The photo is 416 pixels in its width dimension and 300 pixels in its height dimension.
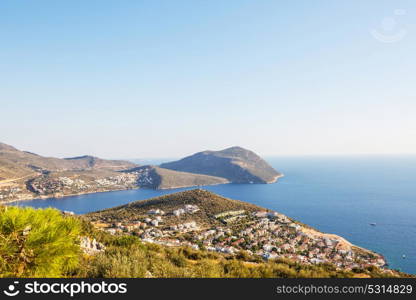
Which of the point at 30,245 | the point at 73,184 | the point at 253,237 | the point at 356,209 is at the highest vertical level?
the point at 30,245

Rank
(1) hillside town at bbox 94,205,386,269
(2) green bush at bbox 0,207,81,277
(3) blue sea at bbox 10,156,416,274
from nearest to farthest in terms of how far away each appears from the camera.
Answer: (2) green bush at bbox 0,207,81,277 → (1) hillside town at bbox 94,205,386,269 → (3) blue sea at bbox 10,156,416,274

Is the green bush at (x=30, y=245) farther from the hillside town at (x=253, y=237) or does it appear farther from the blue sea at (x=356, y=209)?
the blue sea at (x=356, y=209)

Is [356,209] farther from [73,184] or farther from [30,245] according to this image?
[73,184]

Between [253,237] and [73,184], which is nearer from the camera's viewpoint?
[253,237]

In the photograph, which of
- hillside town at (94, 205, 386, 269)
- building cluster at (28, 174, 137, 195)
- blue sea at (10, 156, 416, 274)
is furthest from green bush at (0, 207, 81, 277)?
building cluster at (28, 174, 137, 195)

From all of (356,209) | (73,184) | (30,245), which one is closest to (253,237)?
(30,245)

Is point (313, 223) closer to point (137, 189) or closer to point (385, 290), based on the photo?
point (385, 290)

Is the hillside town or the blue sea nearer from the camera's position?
the hillside town

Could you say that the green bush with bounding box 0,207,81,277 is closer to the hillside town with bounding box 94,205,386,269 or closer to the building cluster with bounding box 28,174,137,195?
the hillside town with bounding box 94,205,386,269

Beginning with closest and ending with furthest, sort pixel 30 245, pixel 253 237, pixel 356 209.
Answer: pixel 30 245 → pixel 253 237 → pixel 356 209
